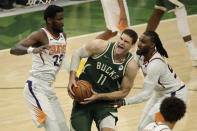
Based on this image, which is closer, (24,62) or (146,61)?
(146,61)

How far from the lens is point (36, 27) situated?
11.0 meters

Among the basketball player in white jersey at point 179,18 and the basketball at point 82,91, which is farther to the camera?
the basketball player in white jersey at point 179,18

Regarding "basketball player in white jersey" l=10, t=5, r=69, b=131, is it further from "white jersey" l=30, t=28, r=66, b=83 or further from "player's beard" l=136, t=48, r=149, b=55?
"player's beard" l=136, t=48, r=149, b=55

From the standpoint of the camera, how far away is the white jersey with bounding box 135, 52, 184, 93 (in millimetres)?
5277

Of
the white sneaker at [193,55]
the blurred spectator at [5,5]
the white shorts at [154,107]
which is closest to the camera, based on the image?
the white shorts at [154,107]

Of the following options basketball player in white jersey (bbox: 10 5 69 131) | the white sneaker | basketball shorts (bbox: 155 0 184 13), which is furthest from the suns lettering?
the white sneaker

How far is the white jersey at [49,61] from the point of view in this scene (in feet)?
18.0

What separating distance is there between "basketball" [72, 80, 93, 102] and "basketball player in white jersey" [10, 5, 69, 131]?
40cm

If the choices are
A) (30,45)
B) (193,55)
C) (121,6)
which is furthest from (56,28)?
(193,55)

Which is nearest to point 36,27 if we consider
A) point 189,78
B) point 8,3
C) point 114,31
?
point 8,3

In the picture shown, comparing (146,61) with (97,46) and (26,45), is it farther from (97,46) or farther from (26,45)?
(26,45)

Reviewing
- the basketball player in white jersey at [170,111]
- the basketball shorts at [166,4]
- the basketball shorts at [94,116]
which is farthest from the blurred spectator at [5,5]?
the basketball player in white jersey at [170,111]

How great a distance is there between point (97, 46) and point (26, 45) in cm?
79

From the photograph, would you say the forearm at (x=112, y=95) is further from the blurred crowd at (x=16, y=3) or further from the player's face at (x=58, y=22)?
the blurred crowd at (x=16, y=3)
